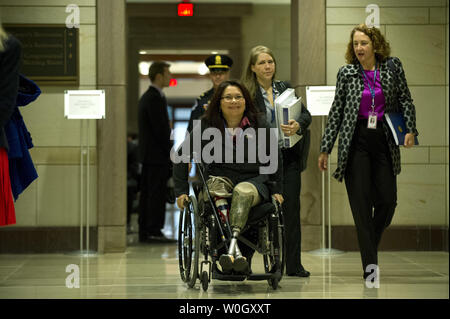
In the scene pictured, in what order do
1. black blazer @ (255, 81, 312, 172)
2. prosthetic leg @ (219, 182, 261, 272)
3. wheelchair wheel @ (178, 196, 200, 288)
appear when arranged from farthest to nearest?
black blazer @ (255, 81, 312, 172) < wheelchair wheel @ (178, 196, 200, 288) < prosthetic leg @ (219, 182, 261, 272)

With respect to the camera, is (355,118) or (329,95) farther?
(329,95)

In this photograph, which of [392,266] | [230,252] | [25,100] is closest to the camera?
[230,252]

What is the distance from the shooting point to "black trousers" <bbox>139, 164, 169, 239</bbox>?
875 centimetres

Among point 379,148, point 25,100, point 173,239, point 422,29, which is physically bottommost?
point 173,239

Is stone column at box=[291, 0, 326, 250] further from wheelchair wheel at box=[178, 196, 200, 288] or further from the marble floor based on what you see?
wheelchair wheel at box=[178, 196, 200, 288]

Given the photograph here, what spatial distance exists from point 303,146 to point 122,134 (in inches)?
91.1

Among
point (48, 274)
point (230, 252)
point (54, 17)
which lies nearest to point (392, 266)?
point (230, 252)

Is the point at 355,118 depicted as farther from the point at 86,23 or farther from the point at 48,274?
the point at 86,23

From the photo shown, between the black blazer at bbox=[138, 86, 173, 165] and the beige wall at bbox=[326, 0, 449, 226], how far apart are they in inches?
85.7

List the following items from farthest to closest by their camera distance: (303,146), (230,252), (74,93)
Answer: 1. (74,93)
2. (303,146)
3. (230,252)

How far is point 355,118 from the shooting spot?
5.59m

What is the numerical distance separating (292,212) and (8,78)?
236 centimetres

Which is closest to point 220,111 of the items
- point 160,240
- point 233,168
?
point 233,168

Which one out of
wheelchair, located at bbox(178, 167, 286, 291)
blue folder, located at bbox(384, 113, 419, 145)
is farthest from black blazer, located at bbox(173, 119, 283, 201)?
blue folder, located at bbox(384, 113, 419, 145)
